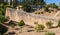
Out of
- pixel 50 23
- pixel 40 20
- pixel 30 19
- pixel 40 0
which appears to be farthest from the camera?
pixel 40 0

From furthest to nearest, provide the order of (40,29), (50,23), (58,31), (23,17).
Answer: (23,17) < (50,23) < (40,29) < (58,31)

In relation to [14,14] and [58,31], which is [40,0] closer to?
[14,14]

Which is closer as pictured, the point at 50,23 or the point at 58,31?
the point at 58,31

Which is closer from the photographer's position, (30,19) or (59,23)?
(59,23)

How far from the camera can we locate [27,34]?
19.6 m

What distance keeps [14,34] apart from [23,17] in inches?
384

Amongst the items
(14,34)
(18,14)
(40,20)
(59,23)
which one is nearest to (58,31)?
(59,23)

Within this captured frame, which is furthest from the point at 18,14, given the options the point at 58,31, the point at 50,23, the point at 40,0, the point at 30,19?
the point at 40,0

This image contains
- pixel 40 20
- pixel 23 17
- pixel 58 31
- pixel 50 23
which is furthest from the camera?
pixel 23 17

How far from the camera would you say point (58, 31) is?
1888 cm

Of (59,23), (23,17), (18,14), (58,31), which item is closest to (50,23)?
(59,23)

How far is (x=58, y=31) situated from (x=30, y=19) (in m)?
9.72

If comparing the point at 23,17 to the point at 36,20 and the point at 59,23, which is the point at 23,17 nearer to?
the point at 36,20

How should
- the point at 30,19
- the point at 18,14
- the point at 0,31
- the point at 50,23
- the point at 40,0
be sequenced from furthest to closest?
the point at 40,0, the point at 18,14, the point at 30,19, the point at 50,23, the point at 0,31
